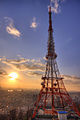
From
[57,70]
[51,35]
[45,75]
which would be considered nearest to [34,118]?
[45,75]

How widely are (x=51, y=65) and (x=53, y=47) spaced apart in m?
6.10

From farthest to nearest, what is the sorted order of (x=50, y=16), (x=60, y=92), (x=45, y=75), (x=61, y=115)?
(x=50, y=16) → (x=45, y=75) → (x=60, y=92) → (x=61, y=115)

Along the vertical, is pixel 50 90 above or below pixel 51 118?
above

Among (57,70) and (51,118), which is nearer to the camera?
(51,118)

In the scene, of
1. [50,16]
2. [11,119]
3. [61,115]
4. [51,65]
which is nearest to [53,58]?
[51,65]

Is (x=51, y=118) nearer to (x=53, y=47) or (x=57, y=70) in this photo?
(x=57, y=70)

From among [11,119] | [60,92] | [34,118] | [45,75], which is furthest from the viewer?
[11,119]

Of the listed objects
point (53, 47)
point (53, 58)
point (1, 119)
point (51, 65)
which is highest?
point (53, 47)

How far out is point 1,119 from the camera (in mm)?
39625

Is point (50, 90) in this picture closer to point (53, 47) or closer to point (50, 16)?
point (53, 47)

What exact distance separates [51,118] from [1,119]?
27797mm

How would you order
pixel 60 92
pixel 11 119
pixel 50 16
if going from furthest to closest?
1. pixel 11 119
2. pixel 50 16
3. pixel 60 92

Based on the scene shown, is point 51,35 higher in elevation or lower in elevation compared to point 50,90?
higher

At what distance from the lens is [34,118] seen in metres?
23.0
